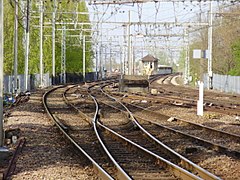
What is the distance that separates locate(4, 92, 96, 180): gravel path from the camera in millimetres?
10922

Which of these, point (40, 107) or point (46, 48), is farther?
point (46, 48)

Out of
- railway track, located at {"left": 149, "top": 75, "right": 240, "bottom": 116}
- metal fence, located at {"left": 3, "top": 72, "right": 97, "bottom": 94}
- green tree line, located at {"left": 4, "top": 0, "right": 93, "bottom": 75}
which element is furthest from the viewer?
green tree line, located at {"left": 4, "top": 0, "right": 93, "bottom": 75}

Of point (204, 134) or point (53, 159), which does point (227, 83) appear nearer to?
point (204, 134)

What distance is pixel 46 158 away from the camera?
12891 mm

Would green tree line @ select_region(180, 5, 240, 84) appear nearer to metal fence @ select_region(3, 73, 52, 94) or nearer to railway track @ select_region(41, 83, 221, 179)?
metal fence @ select_region(3, 73, 52, 94)

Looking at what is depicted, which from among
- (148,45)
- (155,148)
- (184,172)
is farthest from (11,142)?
(148,45)

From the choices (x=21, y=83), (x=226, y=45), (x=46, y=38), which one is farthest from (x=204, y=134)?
(x=46, y=38)

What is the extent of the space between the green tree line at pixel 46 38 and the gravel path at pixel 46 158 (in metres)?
21.9

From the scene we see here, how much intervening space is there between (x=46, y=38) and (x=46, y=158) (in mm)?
61587

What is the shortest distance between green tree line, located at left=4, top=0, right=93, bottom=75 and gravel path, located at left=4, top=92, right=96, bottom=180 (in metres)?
21.9

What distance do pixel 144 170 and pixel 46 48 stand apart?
62449mm

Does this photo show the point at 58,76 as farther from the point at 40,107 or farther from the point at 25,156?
the point at 25,156

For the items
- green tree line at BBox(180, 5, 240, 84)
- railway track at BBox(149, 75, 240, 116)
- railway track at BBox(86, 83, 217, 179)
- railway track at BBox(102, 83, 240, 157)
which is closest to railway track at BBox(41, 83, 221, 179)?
railway track at BBox(86, 83, 217, 179)

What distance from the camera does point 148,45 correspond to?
10731cm
